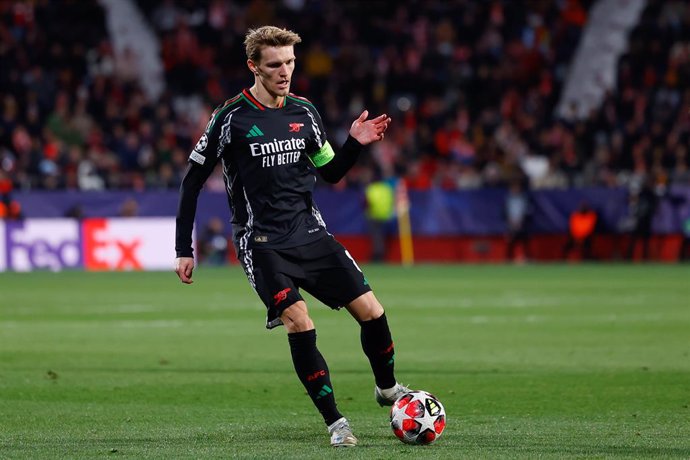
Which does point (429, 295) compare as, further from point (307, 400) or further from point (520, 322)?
point (307, 400)

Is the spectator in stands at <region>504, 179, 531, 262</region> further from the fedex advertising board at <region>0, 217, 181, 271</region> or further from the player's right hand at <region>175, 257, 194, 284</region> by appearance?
the player's right hand at <region>175, 257, 194, 284</region>

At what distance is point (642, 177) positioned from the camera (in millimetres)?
29422

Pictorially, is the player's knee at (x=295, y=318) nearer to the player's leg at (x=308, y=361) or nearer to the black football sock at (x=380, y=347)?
the player's leg at (x=308, y=361)

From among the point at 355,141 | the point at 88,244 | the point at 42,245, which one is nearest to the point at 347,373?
the point at 355,141

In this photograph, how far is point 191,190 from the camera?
8055mm

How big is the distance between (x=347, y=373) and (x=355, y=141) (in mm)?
3745

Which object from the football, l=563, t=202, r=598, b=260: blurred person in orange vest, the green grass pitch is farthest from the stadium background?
the football

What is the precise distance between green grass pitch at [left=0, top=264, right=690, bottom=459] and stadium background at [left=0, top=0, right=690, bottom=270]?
7.43 meters

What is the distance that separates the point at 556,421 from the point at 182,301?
38.4 feet

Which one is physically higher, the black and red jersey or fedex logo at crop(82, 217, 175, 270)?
the black and red jersey

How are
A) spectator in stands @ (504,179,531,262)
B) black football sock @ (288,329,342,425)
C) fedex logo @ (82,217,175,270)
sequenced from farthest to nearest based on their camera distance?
spectator in stands @ (504,179,531,262) < fedex logo @ (82,217,175,270) < black football sock @ (288,329,342,425)

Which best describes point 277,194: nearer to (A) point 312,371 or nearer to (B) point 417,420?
(A) point 312,371

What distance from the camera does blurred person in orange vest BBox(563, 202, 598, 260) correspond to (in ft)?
96.0

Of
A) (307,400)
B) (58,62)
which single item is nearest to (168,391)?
(307,400)
